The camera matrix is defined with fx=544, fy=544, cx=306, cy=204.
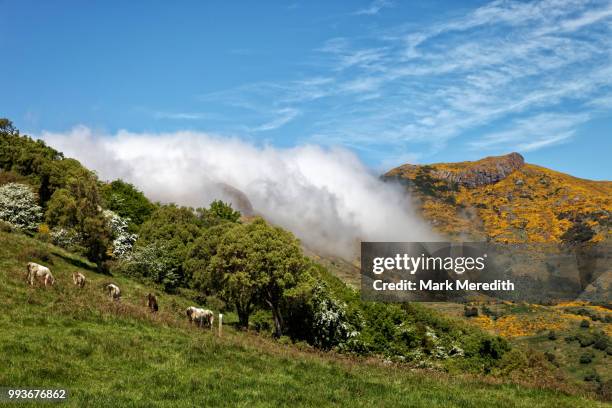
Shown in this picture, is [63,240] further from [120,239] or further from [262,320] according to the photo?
[262,320]

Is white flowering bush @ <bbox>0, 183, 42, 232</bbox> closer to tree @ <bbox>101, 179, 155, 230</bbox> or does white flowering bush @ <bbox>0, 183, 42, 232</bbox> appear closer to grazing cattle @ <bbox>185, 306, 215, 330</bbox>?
tree @ <bbox>101, 179, 155, 230</bbox>

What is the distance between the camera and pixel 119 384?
708 inches

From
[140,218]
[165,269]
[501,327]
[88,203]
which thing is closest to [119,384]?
[88,203]

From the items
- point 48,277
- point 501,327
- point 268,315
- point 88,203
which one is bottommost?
point 501,327

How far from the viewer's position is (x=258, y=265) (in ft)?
164

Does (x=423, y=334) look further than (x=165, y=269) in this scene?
Yes

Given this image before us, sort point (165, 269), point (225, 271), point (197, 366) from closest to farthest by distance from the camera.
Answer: point (197, 366)
point (225, 271)
point (165, 269)

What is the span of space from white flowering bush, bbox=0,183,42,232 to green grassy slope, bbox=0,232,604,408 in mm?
42408

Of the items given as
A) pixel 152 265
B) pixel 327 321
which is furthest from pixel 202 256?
pixel 327 321

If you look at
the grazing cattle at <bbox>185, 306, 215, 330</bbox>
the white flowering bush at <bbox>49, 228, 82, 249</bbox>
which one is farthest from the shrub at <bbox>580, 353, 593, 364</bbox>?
the grazing cattle at <bbox>185, 306, 215, 330</bbox>

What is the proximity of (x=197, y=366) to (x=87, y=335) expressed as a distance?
5186 millimetres

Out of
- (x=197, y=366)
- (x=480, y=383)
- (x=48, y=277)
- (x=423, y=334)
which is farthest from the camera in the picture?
(x=423, y=334)

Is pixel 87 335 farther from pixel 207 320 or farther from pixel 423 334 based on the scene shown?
pixel 423 334

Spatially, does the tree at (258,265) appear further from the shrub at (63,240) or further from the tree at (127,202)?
the tree at (127,202)
